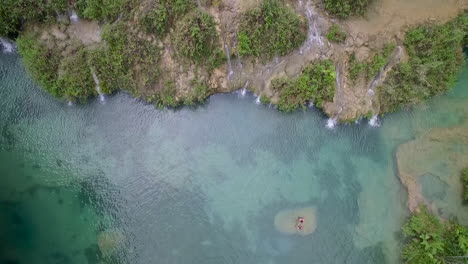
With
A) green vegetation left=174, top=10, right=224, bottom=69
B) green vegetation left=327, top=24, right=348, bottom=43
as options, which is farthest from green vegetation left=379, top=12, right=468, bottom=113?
green vegetation left=174, top=10, right=224, bottom=69

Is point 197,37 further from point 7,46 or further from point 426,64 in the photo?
point 426,64

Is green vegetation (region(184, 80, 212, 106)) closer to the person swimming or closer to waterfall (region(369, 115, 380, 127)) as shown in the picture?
the person swimming

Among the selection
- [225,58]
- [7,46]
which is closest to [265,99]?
[225,58]

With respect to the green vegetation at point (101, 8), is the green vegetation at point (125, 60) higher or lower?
lower

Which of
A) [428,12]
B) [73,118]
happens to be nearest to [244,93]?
[73,118]

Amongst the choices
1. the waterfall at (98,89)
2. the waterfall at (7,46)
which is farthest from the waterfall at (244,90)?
the waterfall at (7,46)

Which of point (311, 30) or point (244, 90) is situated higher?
point (311, 30)

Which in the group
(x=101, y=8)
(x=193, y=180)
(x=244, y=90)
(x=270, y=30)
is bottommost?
(x=193, y=180)

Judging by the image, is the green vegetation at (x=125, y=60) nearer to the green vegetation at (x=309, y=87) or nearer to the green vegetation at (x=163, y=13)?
the green vegetation at (x=163, y=13)
